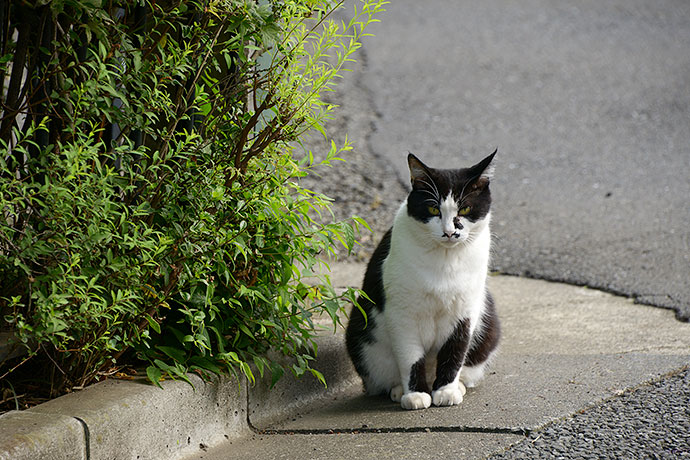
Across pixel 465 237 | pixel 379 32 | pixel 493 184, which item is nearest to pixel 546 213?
pixel 493 184

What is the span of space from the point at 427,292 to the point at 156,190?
117cm

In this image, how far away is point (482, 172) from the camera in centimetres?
332

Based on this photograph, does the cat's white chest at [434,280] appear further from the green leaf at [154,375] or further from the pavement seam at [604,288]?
the pavement seam at [604,288]

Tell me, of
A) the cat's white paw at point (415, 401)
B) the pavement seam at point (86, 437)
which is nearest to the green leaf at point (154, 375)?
the pavement seam at point (86, 437)

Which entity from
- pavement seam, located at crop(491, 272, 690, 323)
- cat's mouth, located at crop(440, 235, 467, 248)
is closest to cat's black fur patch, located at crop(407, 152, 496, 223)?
cat's mouth, located at crop(440, 235, 467, 248)

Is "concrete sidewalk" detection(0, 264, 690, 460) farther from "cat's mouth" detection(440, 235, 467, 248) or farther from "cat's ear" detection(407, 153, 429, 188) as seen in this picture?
"cat's ear" detection(407, 153, 429, 188)

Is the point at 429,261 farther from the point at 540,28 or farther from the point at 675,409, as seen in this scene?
the point at 540,28

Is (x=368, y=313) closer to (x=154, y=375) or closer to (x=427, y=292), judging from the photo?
(x=427, y=292)

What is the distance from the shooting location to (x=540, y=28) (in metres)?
11.5

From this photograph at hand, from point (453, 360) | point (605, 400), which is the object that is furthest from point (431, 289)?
point (605, 400)

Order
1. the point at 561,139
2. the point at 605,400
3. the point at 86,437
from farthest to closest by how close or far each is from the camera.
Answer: the point at 561,139
the point at 605,400
the point at 86,437

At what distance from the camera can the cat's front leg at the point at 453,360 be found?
130 inches

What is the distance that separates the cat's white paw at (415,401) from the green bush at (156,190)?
1.43 ft

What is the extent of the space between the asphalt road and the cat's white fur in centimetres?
175
